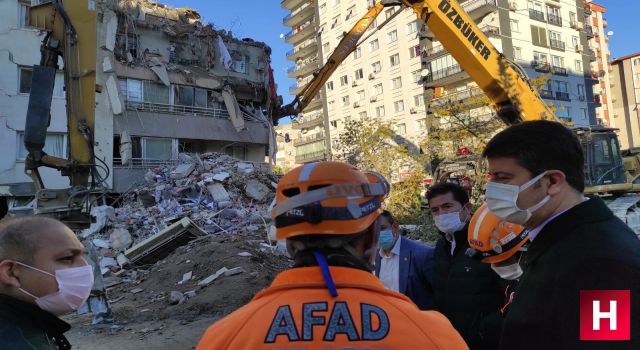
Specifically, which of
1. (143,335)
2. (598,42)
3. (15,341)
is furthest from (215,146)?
(598,42)

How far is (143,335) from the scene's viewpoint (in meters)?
6.29

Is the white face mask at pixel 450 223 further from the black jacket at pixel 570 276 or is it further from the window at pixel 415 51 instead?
the window at pixel 415 51

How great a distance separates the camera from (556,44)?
36812mm

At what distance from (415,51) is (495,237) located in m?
Answer: 37.7

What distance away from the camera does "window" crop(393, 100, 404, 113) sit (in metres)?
39.0

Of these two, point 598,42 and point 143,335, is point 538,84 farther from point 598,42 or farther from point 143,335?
point 598,42

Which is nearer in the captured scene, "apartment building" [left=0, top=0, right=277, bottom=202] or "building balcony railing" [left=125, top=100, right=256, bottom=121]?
"apartment building" [left=0, top=0, right=277, bottom=202]

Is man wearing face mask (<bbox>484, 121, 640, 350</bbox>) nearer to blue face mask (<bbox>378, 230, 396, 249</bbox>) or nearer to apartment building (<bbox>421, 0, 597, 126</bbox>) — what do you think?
blue face mask (<bbox>378, 230, 396, 249</bbox>)

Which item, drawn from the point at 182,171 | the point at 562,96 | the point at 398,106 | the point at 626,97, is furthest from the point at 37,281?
the point at 626,97

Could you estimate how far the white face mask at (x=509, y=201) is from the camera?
5.55ft

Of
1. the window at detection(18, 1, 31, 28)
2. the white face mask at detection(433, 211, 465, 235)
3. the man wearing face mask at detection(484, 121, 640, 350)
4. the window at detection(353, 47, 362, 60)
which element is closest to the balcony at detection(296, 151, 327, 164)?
the window at detection(353, 47, 362, 60)

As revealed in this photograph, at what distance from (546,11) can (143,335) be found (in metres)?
40.9

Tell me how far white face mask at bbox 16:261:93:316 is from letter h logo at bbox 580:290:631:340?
6.97 ft

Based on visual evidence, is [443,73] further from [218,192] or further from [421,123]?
[218,192]
